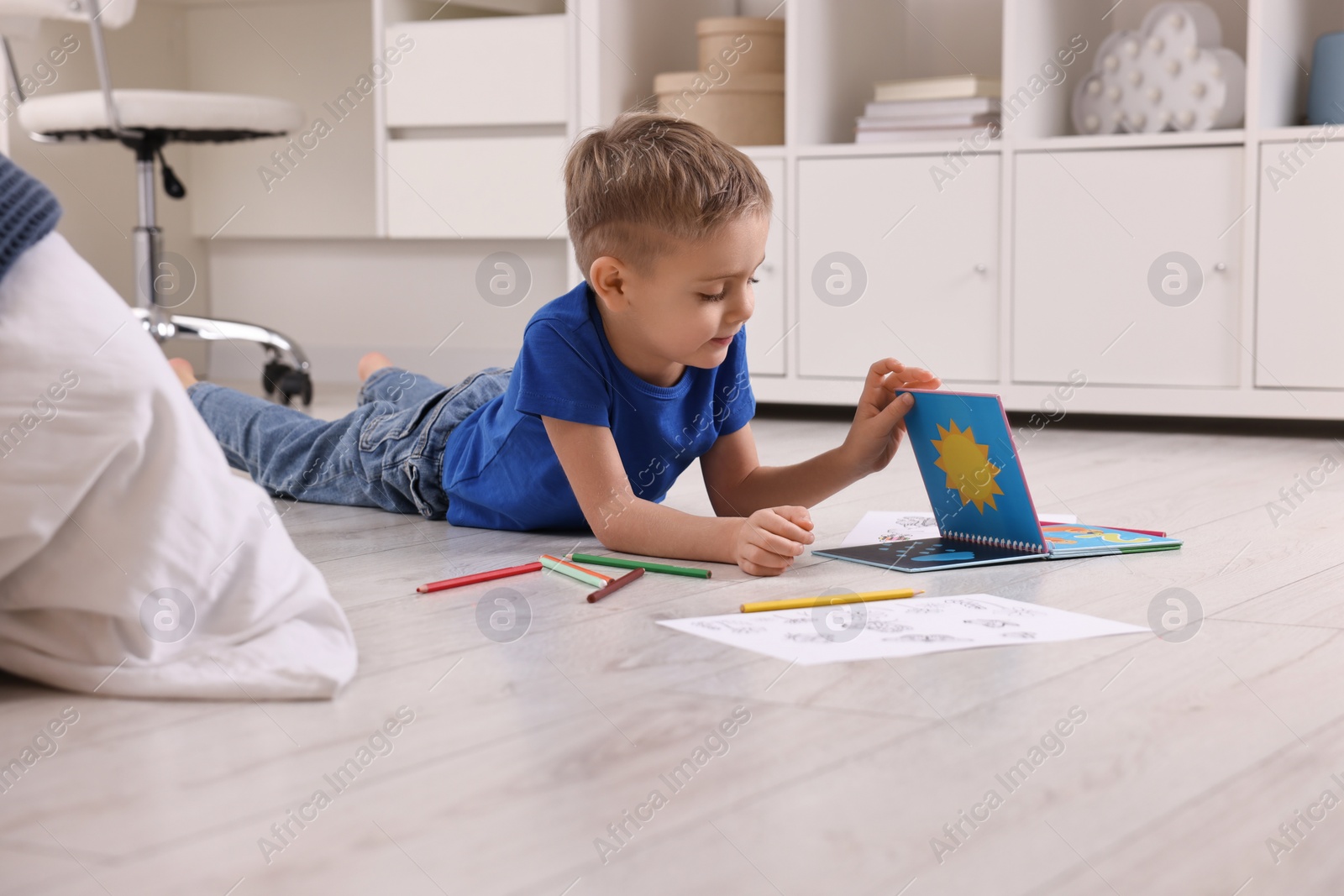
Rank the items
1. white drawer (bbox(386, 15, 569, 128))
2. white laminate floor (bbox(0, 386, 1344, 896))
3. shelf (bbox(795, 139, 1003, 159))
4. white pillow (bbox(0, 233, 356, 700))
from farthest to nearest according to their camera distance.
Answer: white drawer (bbox(386, 15, 569, 128)) → shelf (bbox(795, 139, 1003, 159)) → white pillow (bbox(0, 233, 356, 700)) → white laminate floor (bbox(0, 386, 1344, 896))

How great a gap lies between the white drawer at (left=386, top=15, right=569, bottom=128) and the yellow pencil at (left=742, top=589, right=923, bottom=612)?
66.6 inches

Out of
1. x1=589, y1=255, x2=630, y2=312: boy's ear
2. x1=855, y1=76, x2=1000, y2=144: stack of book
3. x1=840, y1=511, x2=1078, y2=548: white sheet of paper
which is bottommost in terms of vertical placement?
x1=840, y1=511, x2=1078, y2=548: white sheet of paper

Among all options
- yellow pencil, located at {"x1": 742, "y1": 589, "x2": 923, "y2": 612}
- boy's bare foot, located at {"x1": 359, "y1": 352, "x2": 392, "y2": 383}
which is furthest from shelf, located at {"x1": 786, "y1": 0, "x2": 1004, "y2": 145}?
yellow pencil, located at {"x1": 742, "y1": 589, "x2": 923, "y2": 612}

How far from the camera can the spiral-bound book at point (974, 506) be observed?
44.3 inches

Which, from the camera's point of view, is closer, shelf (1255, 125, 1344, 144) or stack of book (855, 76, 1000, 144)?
shelf (1255, 125, 1344, 144)

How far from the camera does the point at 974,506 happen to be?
1202 mm

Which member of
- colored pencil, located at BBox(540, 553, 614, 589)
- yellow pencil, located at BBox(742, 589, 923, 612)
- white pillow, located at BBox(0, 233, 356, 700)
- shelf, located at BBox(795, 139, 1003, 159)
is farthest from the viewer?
shelf, located at BBox(795, 139, 1003, 159)

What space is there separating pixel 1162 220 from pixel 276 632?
1.71 meters

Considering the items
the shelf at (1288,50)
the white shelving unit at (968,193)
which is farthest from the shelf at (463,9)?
the shelf at (1288,50)

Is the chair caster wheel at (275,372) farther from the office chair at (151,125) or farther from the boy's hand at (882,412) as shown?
the boy's hand at (882,412)

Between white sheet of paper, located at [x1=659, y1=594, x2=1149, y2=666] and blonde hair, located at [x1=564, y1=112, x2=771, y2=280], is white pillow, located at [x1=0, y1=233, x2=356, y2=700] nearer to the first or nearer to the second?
white sheet of paper, located at [x1=659, y1=594, x2=1149, y2=666]

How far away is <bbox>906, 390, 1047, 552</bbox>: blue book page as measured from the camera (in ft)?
3.66

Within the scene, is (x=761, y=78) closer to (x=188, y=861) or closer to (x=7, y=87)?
(x=7, y=87)

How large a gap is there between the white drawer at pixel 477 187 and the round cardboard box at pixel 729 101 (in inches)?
9.0
